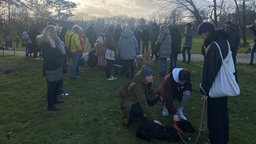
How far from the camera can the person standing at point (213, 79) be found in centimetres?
444

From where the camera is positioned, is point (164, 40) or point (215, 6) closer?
point (164, 40)

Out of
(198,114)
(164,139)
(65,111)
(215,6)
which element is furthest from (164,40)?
(215,6)

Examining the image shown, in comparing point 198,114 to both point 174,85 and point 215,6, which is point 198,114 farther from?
point 215,6

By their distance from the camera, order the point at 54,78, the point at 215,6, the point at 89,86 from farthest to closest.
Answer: the point at 215,6
the point at 89,86
the point at 54,78

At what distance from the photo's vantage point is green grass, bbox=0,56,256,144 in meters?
5.88

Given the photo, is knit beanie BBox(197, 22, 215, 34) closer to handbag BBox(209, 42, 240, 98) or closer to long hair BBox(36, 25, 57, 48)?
handbag BBox(209, 42, 240, 98)

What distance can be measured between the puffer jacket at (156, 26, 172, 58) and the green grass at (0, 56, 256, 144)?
3.09 ft

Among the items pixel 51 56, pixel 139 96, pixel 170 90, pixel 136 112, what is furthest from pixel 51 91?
pixel 170 90

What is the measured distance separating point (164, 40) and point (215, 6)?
22.8m

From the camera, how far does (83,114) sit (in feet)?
23.4

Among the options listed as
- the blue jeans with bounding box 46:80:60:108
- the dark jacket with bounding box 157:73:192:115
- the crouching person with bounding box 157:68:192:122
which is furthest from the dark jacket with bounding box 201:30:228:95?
the blue jeans with bounding box 46:80:60:108

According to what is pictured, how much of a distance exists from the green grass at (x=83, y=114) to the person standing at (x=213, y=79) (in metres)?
1.00

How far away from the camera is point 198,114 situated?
718 cm

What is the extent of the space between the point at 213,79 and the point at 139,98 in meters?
1.85
